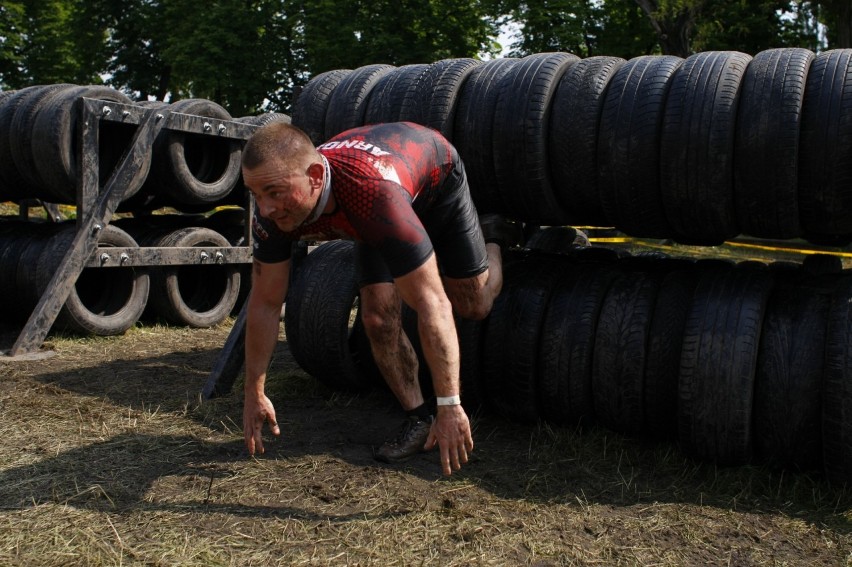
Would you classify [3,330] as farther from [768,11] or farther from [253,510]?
[768,11]

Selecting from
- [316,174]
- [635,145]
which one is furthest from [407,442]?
[635,145]

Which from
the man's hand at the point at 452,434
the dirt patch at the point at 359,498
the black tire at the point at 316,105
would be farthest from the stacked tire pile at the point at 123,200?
the man's hand at the point at 452,434

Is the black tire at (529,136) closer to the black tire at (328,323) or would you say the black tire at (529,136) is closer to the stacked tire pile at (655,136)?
the stacked tire pile at (655,136)

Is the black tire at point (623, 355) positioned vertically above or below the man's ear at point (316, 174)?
below

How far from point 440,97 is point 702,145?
5.10ft

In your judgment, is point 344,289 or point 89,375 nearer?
point 344,289

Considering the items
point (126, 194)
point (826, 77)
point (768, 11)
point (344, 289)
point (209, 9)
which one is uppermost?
point (209, 9)

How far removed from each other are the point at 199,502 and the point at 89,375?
2.69 m

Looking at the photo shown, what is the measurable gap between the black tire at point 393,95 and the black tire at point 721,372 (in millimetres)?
2106

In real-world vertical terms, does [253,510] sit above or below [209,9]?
below

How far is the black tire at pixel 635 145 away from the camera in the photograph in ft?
13.6

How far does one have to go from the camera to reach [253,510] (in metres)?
3.43

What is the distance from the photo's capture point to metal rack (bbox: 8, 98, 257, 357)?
6.37m

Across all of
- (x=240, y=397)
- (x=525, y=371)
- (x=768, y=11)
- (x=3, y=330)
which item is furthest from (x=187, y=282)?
(x=768, y=11)
